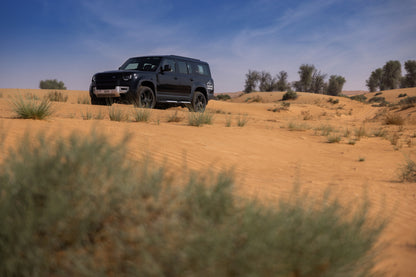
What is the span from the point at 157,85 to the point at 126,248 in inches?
427

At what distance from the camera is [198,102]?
1448 centimetres

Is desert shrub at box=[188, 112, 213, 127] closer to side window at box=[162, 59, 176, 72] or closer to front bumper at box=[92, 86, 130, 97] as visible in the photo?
front bumper at box=[92, 86, 130, 97]

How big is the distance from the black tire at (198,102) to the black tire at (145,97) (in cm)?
205

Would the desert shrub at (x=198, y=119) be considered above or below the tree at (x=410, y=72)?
below

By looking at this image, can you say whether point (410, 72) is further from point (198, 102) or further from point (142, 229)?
point (142, 229)

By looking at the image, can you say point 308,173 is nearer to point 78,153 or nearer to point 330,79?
point 78,153

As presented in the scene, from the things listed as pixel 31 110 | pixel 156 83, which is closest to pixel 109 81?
pixel 156 83

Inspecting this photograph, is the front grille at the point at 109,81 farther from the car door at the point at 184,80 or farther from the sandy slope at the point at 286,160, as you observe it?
the car door at the point at 184,80

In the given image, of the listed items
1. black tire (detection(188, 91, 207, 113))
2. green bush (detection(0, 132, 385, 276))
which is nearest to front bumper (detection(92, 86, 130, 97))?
black tire (detection(188, 91, 207, 113))

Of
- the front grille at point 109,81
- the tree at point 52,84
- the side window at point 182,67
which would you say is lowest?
the front grille at point 109,81

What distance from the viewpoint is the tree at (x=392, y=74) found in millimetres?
71894

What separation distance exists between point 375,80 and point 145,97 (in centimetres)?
7897

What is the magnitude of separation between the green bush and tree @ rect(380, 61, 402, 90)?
81.9 metres

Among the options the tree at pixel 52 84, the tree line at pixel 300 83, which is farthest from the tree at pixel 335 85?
the tree at pixel 52 84
